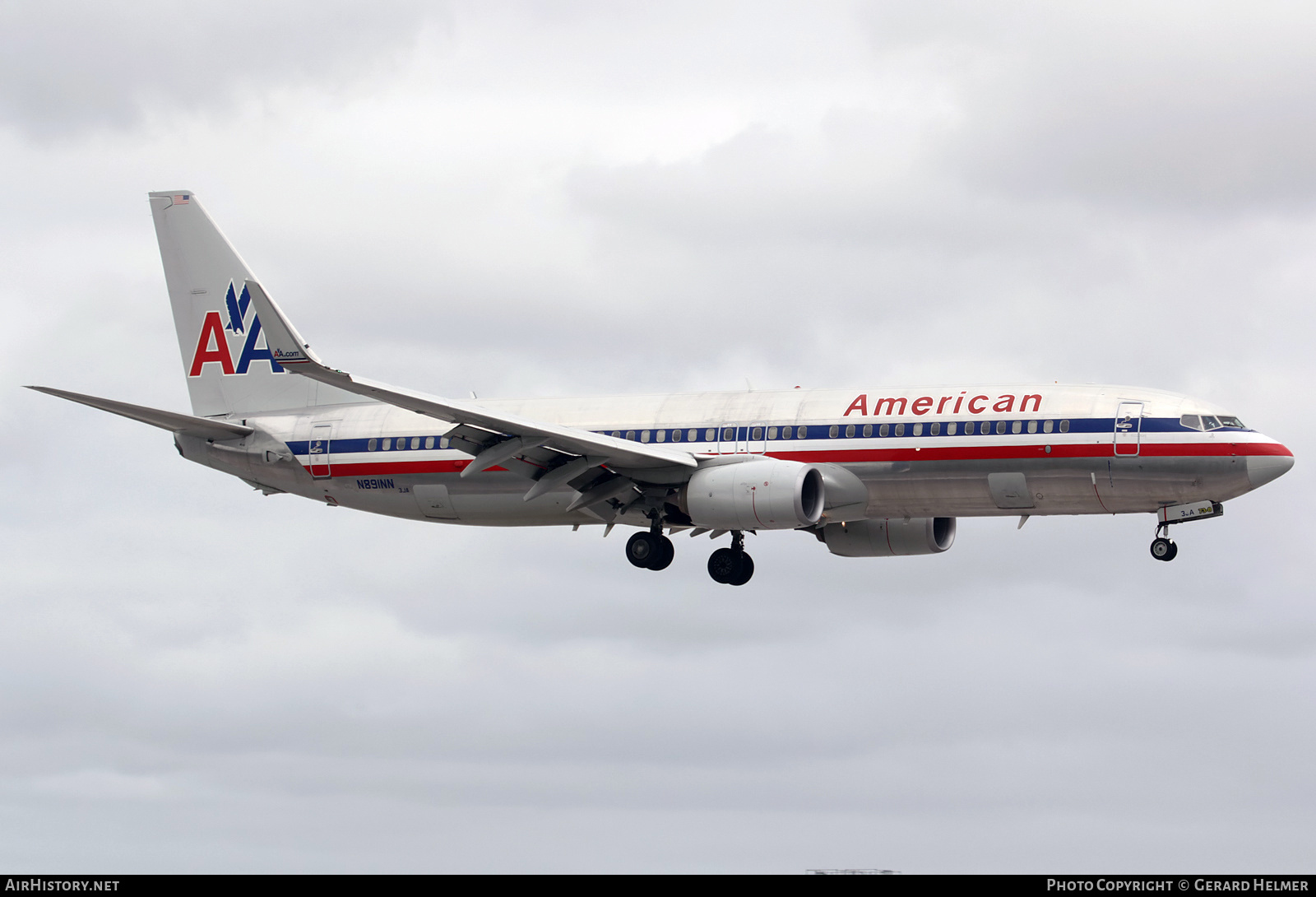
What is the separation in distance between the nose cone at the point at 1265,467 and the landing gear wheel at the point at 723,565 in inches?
632

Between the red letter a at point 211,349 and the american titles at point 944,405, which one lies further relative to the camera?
the red letter a at point 211,349

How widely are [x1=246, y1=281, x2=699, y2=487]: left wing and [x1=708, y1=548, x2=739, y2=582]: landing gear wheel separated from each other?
177 inches

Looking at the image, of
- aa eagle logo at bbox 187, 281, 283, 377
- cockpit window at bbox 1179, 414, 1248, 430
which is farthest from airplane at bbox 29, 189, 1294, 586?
aa eagle logo at bbox 187, 281, 283, 377

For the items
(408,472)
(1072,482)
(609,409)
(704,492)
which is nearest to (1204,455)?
(1072,482)

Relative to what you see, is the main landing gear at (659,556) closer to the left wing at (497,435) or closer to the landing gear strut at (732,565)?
the landing gear strut at (732,565)

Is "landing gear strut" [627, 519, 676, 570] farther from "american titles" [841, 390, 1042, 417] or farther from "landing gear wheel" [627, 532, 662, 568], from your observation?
"american titles" [841, 390, 1042, 417]

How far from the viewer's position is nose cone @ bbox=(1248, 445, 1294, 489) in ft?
160

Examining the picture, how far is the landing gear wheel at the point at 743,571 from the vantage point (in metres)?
56.5

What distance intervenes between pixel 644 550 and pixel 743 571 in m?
3.93

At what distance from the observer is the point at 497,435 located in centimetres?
5181

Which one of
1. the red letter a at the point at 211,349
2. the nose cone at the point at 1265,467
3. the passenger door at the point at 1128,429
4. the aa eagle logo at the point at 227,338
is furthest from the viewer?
the red letter a at the point at 211,349

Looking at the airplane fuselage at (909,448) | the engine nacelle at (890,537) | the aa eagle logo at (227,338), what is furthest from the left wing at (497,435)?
the aa eagle logo at (227,338)

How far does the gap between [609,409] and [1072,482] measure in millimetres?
14737
